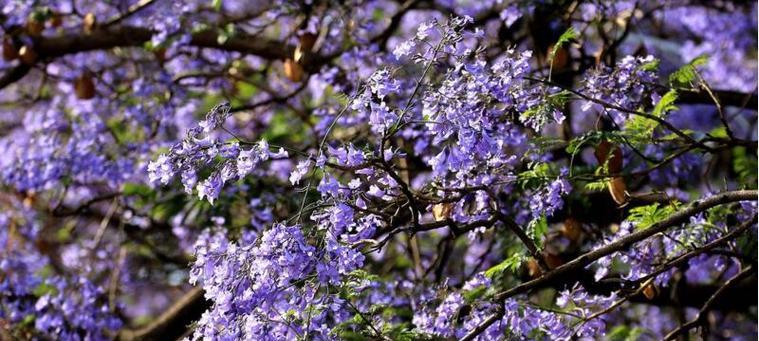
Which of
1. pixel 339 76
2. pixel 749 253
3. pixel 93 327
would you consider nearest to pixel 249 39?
pixel 339 76

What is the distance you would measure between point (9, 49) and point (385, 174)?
3.59m

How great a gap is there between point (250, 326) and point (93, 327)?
9.21ft

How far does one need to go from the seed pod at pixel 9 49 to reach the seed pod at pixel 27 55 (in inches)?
1.3

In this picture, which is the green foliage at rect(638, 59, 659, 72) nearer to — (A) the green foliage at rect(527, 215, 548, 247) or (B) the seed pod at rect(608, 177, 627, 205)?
(B) the seed pod at rect(608, 177, 627, 205)

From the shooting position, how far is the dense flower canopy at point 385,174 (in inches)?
125

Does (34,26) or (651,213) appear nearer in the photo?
(651,213)

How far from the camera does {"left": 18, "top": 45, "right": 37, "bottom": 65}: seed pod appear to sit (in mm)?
6113

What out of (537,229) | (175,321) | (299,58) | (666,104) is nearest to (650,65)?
(666,104)

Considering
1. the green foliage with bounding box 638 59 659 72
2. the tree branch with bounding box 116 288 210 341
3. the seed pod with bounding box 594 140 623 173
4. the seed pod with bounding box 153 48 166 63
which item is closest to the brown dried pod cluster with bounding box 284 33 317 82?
the seed pod with bounding box 153 48 166 63

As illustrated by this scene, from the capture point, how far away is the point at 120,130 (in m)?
6.75

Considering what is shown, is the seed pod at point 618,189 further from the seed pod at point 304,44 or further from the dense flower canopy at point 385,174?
the seed pod at point 304,44

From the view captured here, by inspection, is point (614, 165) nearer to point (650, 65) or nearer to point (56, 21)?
point (650, 65)

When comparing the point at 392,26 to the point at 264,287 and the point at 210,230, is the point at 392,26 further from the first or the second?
the point at 264,287

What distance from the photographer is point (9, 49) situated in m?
6.12
